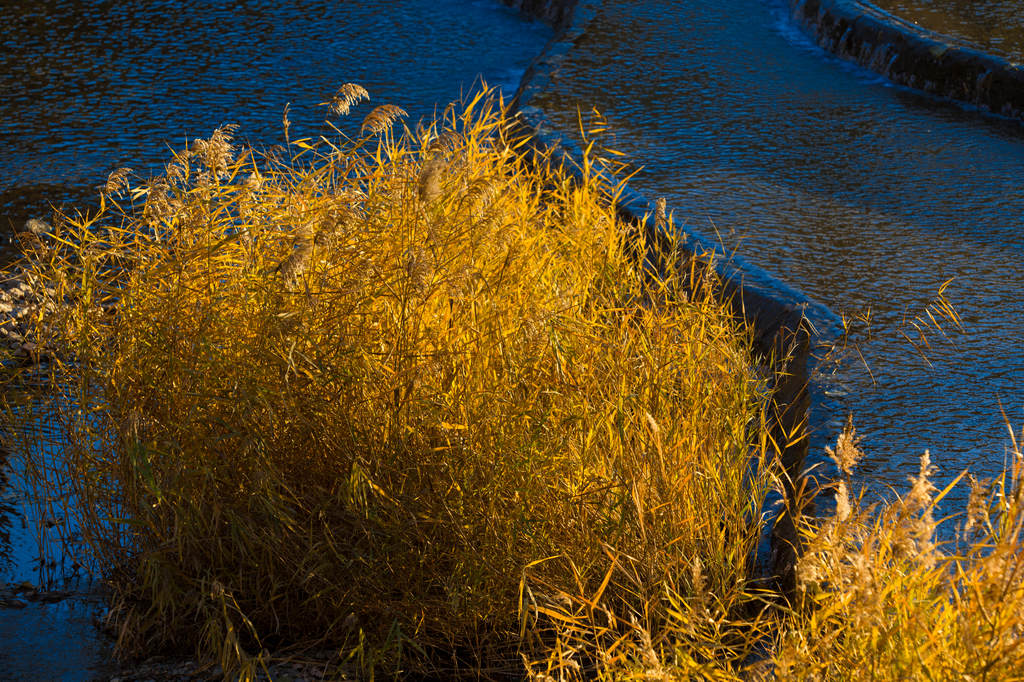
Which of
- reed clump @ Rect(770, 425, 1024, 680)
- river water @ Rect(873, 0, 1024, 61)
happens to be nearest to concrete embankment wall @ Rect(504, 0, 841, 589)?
reed clump @ Rect(770, 425, 1024, 680)

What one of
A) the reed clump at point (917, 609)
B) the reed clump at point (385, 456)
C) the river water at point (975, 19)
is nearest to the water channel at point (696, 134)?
the reed clump at point (385, 456)

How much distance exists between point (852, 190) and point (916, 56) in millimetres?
1883

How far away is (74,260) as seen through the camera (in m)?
4.46

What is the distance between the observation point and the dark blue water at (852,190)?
2902mm

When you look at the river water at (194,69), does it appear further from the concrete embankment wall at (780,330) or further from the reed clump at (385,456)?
the reed clump at (385,456)

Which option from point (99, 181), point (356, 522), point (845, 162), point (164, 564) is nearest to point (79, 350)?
point (164, 564)

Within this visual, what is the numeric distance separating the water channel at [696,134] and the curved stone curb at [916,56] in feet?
0.36

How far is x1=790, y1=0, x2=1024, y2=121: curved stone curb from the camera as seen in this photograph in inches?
Result: 217

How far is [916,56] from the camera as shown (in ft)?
19.5

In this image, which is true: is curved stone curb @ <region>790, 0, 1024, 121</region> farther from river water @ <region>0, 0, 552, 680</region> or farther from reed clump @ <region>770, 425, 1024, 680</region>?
reed clump @ <region>770, 425, 1024, 680</region>

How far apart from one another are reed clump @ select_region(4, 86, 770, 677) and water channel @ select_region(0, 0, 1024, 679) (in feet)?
1.21

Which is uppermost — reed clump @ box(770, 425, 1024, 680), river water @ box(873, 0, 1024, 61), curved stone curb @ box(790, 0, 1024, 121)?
river water @ box(873, 0, 1024, 61)

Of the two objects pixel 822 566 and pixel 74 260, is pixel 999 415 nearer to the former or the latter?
pixel 822 566

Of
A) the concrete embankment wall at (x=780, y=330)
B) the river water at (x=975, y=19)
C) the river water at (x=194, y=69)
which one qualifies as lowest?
the river water at (x=194, y=69)
